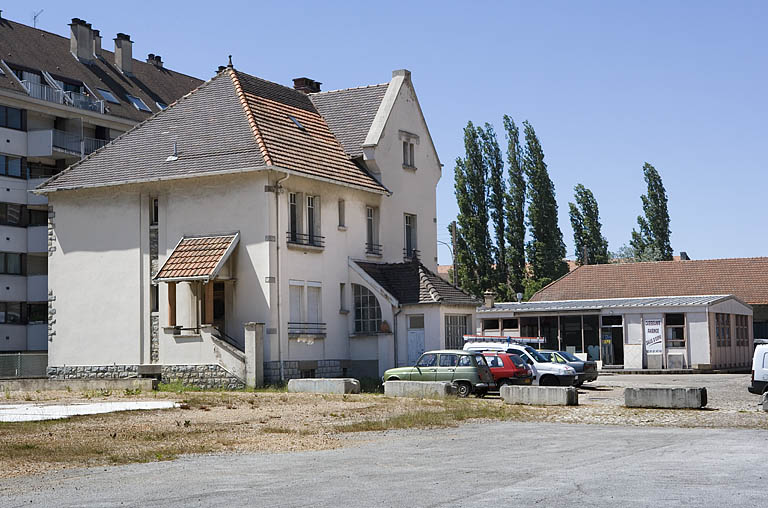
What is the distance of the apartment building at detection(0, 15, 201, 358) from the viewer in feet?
162

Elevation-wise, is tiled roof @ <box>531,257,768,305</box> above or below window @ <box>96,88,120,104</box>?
below

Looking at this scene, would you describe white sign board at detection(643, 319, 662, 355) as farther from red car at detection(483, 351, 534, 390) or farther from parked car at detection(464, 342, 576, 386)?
red car at detection(483, 351, 534, 390)

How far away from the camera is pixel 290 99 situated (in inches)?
1720

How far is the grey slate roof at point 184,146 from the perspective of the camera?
3709cm

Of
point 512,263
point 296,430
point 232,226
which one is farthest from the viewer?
point 512,263

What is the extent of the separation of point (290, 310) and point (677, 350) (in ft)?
72.2

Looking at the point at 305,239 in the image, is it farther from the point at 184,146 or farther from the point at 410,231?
the point at 410,231

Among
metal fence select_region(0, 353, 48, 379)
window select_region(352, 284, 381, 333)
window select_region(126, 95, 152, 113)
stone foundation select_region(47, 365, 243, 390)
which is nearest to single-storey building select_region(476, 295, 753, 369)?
window select_region(352, 284, 381, 333)

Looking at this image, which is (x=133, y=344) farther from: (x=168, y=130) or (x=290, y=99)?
(x=290, y=99)

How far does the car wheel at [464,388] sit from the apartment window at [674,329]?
76.7ft

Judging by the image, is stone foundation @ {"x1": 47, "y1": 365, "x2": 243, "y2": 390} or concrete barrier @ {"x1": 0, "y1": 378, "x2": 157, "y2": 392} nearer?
concrete barrier @ {"x1": 0, "y1": 378, "x2": 157, "y2": 392}

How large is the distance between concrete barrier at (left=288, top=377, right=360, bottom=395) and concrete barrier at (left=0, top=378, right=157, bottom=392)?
18.2 ft

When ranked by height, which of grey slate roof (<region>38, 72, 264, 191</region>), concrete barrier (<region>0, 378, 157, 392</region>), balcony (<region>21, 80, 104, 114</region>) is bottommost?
concrete barrier (<region>0, 378, 157, 392</region>)

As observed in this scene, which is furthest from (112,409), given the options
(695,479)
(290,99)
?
(290,99)
